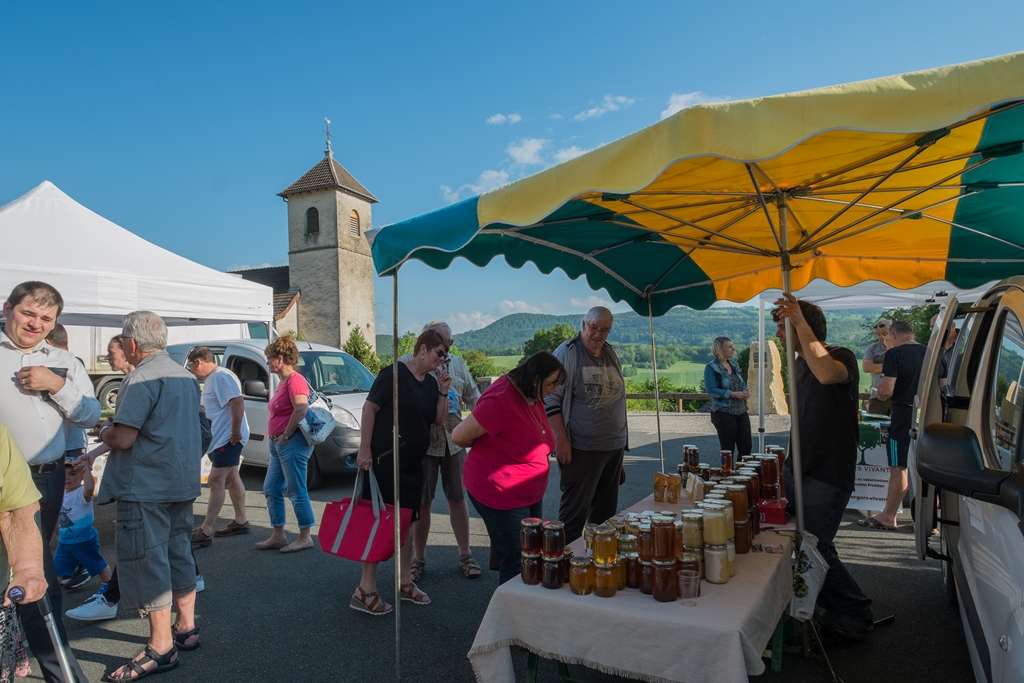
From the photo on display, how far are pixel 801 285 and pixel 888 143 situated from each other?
2916 millimetres

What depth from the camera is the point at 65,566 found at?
4.24 metres

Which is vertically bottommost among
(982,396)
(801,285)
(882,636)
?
(882,636)

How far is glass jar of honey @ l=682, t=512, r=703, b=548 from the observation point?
2.44 metres

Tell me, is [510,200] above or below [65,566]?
above

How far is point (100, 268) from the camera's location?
5.29 meters

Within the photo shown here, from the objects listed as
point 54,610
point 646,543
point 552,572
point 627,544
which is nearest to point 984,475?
point 646,543

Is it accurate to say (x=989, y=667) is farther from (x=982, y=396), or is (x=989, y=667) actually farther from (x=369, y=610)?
(x=369, y=610)

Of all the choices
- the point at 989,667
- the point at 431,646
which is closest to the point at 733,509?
the point at 989,667

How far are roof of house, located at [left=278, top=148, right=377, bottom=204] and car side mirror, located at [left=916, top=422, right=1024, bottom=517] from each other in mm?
41669

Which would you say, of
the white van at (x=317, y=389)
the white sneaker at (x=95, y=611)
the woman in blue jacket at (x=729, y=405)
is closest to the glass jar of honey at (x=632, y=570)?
the white sneaker at (x=95, y=611)

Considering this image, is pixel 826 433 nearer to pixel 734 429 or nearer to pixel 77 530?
pixel 734 429

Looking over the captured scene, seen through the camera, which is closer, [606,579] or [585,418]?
[606,579]

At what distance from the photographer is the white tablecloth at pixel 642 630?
6.82 feet

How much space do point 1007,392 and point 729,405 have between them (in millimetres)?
4207
